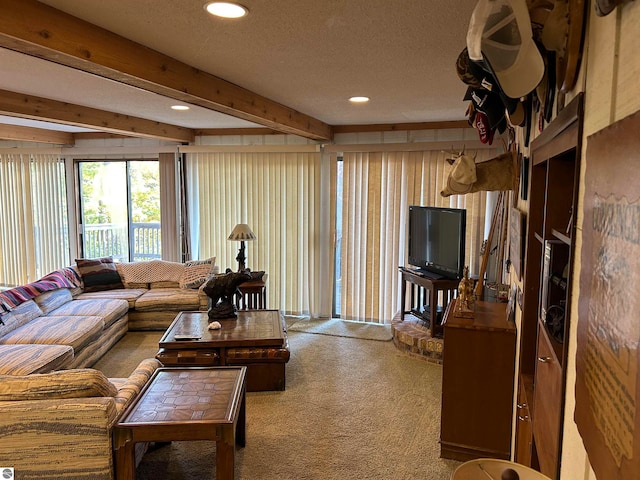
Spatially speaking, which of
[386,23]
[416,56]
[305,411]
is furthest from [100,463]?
[416,56]

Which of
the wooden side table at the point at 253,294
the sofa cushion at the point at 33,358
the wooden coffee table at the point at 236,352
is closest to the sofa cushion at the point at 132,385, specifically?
the wooden coffee table at the point at 236,352

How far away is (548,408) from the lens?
1.42m

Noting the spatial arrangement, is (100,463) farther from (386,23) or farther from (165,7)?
(386,23)

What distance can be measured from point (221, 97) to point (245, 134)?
9.63 feet

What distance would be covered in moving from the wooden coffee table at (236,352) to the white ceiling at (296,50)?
182 cm

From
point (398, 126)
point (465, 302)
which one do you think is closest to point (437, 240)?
point (398, 126)

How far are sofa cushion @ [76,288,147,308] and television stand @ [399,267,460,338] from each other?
2862 millimetres

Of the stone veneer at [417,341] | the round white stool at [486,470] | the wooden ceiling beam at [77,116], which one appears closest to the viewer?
the round white stool at [486,470]

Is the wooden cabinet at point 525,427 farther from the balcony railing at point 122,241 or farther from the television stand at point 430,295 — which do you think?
the balcony railing at point 122,241

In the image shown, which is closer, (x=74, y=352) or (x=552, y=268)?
(x=552, y=268)

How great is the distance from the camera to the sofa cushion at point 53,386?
214 centimetres

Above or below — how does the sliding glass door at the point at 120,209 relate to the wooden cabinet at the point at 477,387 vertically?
above

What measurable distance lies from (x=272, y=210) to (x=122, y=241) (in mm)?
2342

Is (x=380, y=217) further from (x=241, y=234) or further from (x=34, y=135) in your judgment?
(x=34, y=135)
